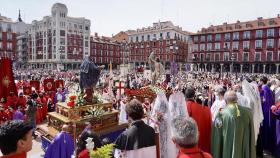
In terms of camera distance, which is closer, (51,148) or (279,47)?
(51,148)

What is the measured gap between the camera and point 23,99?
11.6 m

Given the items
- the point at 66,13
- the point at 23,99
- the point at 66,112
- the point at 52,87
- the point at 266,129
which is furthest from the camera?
the point at 66,13

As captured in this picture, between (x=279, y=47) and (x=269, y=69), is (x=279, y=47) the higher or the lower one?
the higher one

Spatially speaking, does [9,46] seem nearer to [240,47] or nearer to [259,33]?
[240,47]

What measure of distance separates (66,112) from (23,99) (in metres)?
6.39

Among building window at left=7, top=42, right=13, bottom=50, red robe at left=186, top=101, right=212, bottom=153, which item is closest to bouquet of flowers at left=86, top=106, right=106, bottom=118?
red robe at left=186, top=101, right=212, bottom=153

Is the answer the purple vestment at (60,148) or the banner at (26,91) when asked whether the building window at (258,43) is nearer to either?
the banner at (26,91)

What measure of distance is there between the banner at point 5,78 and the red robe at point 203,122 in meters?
10.2

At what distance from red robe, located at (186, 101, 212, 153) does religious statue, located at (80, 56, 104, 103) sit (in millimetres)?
2872

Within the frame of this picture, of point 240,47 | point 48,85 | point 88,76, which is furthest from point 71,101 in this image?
point 240,47

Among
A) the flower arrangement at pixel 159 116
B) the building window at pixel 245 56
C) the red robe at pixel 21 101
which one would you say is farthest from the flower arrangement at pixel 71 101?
the building window at pixel 245 56

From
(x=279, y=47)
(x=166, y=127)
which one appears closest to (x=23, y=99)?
(x=166, y=127)

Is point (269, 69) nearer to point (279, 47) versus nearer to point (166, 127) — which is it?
point (279, 47)

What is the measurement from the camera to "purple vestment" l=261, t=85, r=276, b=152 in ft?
22.0
